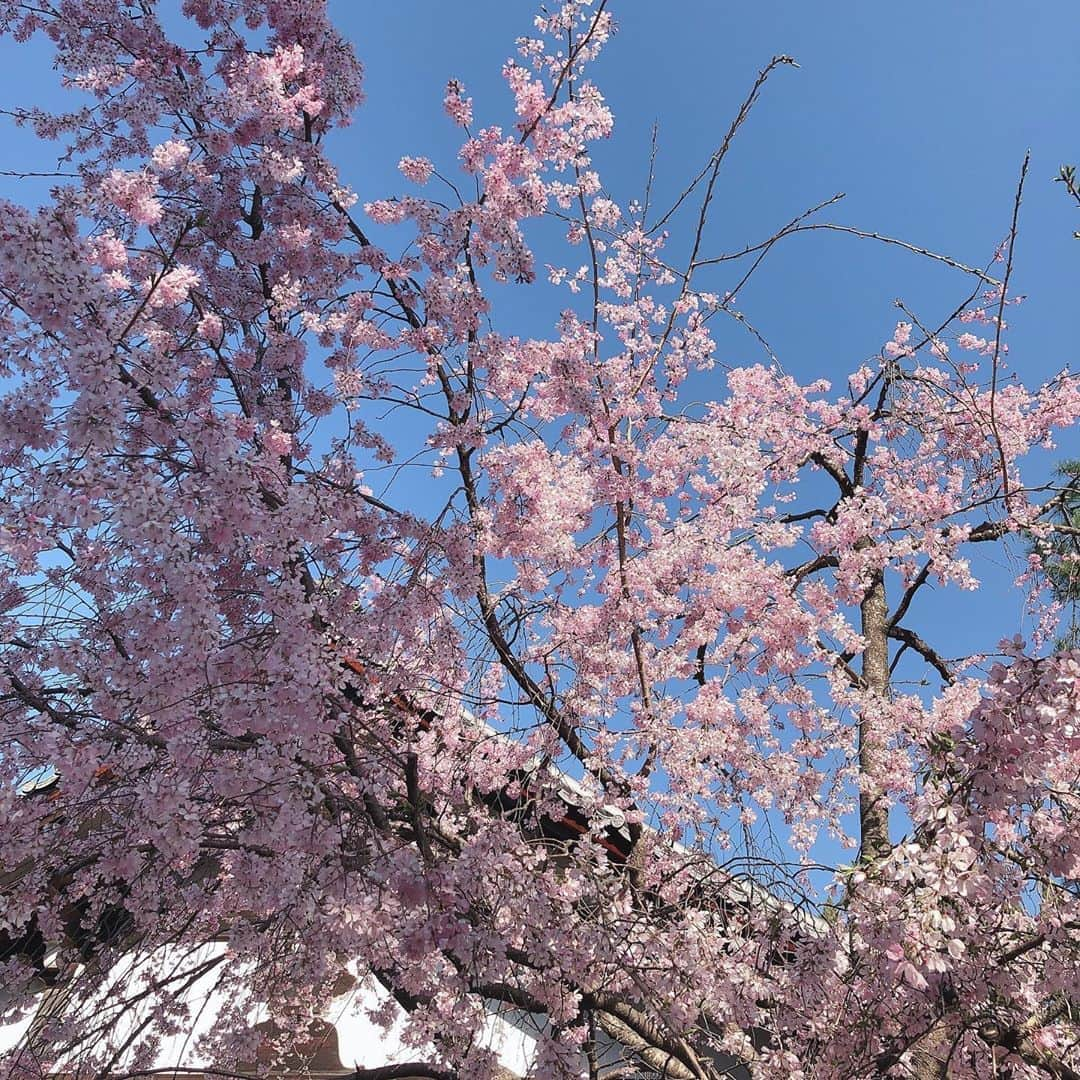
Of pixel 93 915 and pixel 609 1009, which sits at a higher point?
pixel 609 1009

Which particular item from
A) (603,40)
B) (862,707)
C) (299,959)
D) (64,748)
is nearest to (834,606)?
(862,707)

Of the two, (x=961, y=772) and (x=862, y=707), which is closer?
(x=961, y=772)

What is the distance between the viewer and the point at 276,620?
317 centimetres

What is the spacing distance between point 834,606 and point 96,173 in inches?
263

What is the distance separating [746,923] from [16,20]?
22.3 ft

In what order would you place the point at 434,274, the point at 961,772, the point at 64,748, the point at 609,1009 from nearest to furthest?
the point at 961,772 < the point at 64,748 < the point at 609,1009 < the point at 434,274

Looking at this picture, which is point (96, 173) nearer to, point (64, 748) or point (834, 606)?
point (64, 748)

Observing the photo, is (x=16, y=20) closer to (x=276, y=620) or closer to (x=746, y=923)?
(x=276, y=620)

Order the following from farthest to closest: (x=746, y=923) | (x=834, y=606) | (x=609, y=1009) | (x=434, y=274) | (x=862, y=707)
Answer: (x=834, y=606) < (x=862, y=707) < (x=434, y=274) < (x=746, y=923) < (x=609, y=1009)

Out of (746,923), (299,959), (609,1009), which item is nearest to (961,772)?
(746,923)

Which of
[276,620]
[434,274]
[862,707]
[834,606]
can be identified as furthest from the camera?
[834,606]

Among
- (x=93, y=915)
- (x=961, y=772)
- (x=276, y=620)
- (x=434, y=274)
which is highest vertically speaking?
(x=434, y=274)

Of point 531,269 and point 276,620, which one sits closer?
point 276,620

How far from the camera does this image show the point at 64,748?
3451 mm
